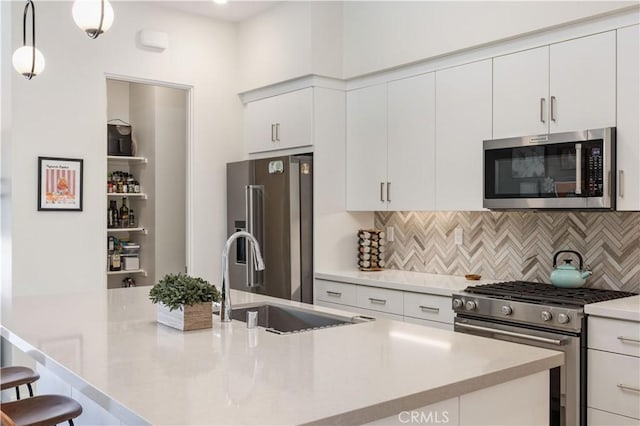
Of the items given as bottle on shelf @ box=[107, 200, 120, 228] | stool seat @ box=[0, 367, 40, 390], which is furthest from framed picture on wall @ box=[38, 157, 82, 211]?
stool seat @ box=[0, 367, 40, 390]

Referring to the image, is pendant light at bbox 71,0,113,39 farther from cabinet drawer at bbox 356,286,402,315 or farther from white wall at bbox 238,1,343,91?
cabinet drawer at bbox 356,286,402,315

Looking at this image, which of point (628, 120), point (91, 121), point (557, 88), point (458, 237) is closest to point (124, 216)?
point (91, 121)

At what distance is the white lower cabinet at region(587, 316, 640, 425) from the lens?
8.53ft

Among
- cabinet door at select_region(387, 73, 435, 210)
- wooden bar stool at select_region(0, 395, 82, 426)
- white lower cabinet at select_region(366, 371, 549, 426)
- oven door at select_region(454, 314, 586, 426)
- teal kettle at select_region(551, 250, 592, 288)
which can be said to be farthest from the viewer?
cabinet door at select_region(387, 73, 435, 210)

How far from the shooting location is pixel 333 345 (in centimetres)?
196

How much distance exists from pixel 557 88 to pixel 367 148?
1.52m

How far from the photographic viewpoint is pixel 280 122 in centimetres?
477

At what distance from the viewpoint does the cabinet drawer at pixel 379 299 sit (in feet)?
12.4

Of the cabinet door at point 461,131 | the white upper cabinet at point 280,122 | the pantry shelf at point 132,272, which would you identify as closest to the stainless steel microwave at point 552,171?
the cabinet door at point 461,131

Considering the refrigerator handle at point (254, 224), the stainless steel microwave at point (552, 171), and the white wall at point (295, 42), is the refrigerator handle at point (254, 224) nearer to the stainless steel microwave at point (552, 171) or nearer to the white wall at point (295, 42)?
the white wall at point (295, 42)

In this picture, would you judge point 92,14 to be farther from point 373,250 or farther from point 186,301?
point 373,250

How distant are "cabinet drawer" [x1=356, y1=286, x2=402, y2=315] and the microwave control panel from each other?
4.30ft

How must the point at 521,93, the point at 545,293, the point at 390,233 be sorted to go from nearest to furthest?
the point at 545,293 → the point at 521,93 → the point at 390,233

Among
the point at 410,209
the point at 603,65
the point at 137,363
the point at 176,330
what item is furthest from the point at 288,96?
the point at 137,363
